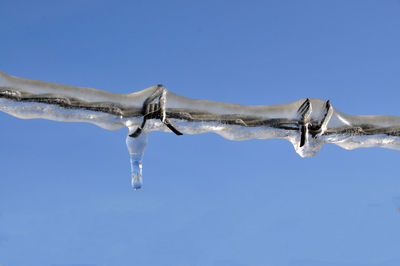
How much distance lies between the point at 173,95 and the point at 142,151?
1.41ft

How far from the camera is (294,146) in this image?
3.62 meters

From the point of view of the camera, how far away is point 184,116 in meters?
3.15

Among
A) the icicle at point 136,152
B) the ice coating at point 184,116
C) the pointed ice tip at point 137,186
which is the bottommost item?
the pointed ice tip at point 137,186

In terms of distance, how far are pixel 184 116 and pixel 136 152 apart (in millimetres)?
404

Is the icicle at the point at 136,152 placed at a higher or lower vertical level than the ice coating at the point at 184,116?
lower

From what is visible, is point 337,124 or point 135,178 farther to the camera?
point 337,124

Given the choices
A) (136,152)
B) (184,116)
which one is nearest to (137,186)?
(136,152)

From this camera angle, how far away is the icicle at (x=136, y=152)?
3160mm

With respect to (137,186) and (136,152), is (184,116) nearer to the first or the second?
(136,152)

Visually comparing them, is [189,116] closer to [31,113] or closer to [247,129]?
[247,129]

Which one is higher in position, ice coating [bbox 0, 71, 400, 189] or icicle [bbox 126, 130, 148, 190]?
ice coating [bbox 0, 71, 400, 189]

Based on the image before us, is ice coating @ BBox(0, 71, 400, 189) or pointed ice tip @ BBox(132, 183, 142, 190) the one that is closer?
ice coating @ BBox(0, 71, 400, 189)

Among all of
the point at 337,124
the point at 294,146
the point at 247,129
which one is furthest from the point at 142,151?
the point at 337,124

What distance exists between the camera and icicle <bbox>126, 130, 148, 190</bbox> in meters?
3.16
